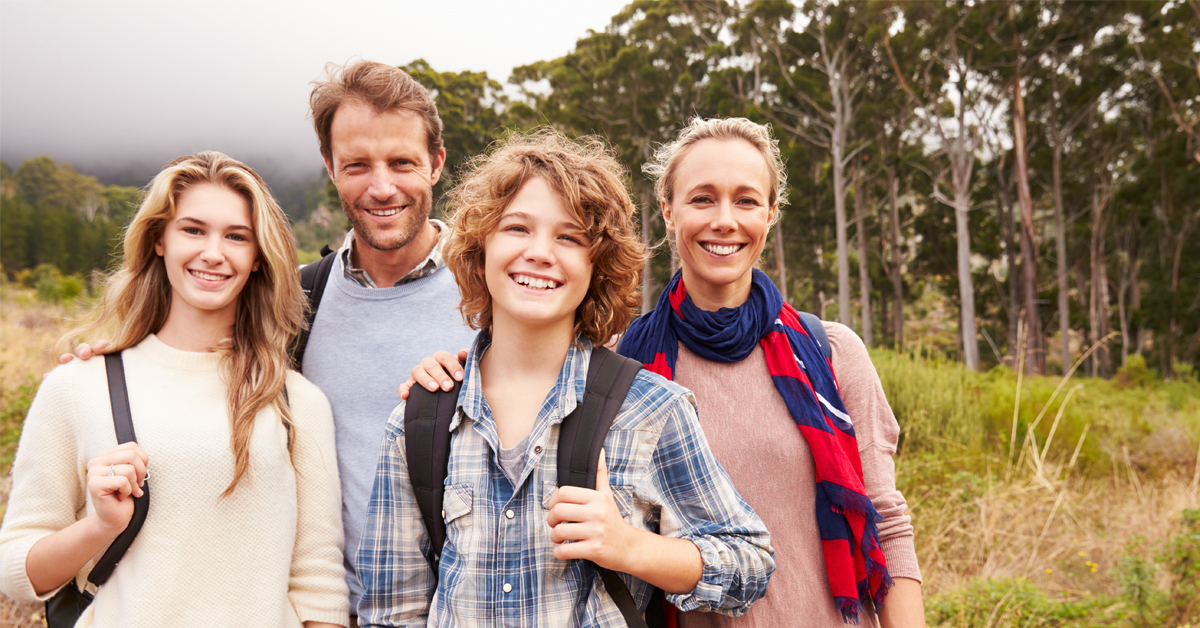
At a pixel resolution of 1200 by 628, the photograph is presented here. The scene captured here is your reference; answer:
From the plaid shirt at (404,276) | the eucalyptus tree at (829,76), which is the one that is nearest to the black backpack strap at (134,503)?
the plaid shirt at (404,276)

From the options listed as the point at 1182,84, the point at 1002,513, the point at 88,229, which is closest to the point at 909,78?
the point at 1182,84

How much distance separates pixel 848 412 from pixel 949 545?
344cm

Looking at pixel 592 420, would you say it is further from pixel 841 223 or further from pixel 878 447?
pixel 841 223

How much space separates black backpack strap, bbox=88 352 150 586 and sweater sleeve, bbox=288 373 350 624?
33 centimetres

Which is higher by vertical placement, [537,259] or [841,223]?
[841,223]

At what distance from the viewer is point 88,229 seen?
2917 centimetres

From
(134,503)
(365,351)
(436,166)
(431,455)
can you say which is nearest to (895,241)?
(436,166)

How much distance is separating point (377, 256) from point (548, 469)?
42.7 inches

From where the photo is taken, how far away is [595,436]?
1331mm

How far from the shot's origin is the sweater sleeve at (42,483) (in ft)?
4.93

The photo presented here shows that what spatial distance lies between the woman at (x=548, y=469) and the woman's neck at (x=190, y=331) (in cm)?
67

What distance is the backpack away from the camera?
1.31 meters

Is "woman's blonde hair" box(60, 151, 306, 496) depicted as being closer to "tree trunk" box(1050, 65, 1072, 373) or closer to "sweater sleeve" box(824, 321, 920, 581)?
"sweater sleeve" box(824, 321, 920, 581)

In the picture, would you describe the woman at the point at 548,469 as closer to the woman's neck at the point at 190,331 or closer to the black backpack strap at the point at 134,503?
the black backpack strap at the point at 134,503
